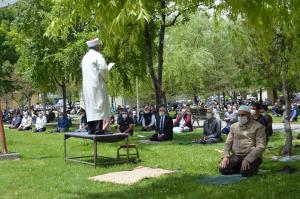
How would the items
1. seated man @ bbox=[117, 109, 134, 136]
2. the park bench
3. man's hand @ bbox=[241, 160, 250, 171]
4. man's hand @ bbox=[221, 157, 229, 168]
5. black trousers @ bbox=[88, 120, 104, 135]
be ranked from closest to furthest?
man's hand @ bbox=[241, 160, 250, 171], man's hand @ bbox=[221, 157, 229, 168], black trousers @ bbox=[88, 120, 104, 135], seated man @ bbox=[117, 109, 134, 136], the park bench

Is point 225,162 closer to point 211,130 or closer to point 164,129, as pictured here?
point 211,130

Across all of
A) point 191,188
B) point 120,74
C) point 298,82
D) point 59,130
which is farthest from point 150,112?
point 191,188

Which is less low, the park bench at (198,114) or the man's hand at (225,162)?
the park bench at (198,114)

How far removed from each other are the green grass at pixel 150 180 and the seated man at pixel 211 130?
1414 mm

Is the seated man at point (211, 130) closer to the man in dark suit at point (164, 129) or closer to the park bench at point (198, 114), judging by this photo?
the man in dark suit at point (164, 129)

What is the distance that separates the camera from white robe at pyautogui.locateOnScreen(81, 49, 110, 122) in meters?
11.5

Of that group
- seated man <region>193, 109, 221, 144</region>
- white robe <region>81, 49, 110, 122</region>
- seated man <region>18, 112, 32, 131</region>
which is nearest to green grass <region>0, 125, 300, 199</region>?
white robe <region>81, 49, 110, 122</region>

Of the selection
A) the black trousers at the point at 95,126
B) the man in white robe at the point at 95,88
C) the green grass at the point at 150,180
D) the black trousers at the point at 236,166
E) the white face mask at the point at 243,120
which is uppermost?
the man in white robe at the point at 95,88

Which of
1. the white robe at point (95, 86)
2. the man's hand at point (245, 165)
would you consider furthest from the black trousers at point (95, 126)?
the man's hand at point (245, 165)

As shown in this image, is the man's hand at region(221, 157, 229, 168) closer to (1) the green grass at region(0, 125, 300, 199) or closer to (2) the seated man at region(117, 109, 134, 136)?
(1) the green grass at region(0, 125, 300, 199)

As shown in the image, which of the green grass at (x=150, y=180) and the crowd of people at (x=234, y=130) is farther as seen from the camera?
the crowd of people at (x=234, y=130)

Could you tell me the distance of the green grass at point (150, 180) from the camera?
7.77 metres

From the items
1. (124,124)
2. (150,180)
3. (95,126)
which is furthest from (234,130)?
(124,124)

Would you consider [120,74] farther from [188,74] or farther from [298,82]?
[188,74]
